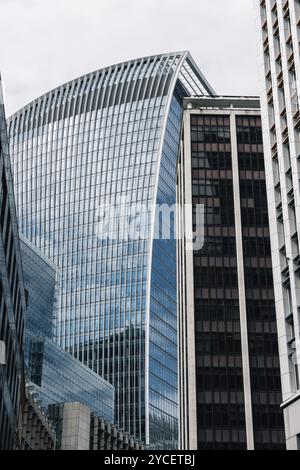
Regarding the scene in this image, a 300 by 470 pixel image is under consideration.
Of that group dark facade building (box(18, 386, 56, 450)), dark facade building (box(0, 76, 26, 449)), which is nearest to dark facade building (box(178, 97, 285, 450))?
dark facade building (box(18, 386, 56, 450))

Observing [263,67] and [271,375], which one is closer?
[263,67]

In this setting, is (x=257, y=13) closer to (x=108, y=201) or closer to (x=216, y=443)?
(x=216, y=443)

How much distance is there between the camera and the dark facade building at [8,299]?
189 feet

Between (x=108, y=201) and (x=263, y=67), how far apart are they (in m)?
128

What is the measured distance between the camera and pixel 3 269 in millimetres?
58156

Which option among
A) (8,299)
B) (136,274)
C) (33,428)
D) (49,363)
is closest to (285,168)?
(8,299)

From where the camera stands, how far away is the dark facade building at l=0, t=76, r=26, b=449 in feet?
189

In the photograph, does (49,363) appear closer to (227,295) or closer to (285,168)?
(227,295)

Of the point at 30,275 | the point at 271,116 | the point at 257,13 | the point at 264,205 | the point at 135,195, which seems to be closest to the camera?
the point at 271,116

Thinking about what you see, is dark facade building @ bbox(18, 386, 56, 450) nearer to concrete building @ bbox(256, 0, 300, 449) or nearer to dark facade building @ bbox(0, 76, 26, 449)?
dark facade building @ bbox(0, 76, 26, 449)

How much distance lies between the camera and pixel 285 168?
61.4 metres

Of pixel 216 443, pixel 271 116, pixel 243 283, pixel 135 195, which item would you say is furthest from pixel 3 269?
pixel 135 195

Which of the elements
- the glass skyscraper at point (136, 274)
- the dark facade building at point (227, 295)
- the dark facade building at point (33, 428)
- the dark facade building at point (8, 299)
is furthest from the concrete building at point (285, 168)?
the glass skyscraper at point (136, 274)

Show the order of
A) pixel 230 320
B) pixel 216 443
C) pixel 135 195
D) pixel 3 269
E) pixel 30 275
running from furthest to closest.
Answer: pixel 135 195, pixel 30 275, pixel 230 320, pixel 216 443, pixel 3 269
